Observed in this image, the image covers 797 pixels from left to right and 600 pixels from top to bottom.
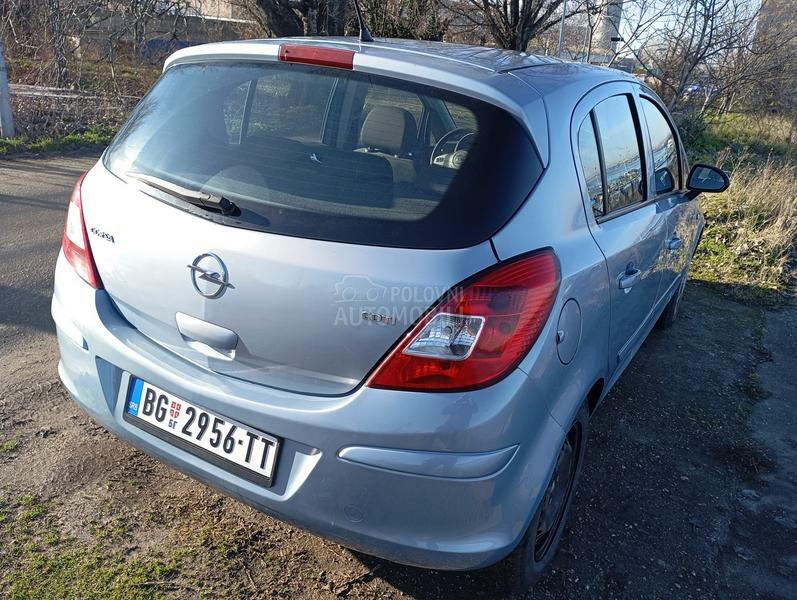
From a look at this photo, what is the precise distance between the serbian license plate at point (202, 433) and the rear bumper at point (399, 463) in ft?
0.10

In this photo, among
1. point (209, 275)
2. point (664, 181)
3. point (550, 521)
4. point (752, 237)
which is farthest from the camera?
point (752, 237)

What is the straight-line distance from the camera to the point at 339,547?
2.51 metres

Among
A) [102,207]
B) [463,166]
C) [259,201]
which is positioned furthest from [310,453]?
[102,207]

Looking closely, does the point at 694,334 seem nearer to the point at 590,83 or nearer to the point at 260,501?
the point at 590,83

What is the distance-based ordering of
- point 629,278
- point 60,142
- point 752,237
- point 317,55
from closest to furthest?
point 317,55 < point 629,278 < point 752,237 < point 60,142

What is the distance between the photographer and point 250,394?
6.41 feet

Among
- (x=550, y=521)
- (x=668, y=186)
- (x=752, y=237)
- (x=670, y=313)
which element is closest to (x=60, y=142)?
(x=670, y=313)

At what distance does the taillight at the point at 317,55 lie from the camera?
7.11 ft

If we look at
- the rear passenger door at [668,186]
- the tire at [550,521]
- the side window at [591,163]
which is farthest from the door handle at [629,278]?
the rear passenger door at [668,186]

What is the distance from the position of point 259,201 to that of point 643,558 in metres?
2.03

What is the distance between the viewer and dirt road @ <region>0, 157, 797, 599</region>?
229 cm

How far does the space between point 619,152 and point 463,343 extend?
1594 millimetres

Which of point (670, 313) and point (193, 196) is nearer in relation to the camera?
point (193, 196)

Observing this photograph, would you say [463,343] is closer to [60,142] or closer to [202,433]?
[202,433]
